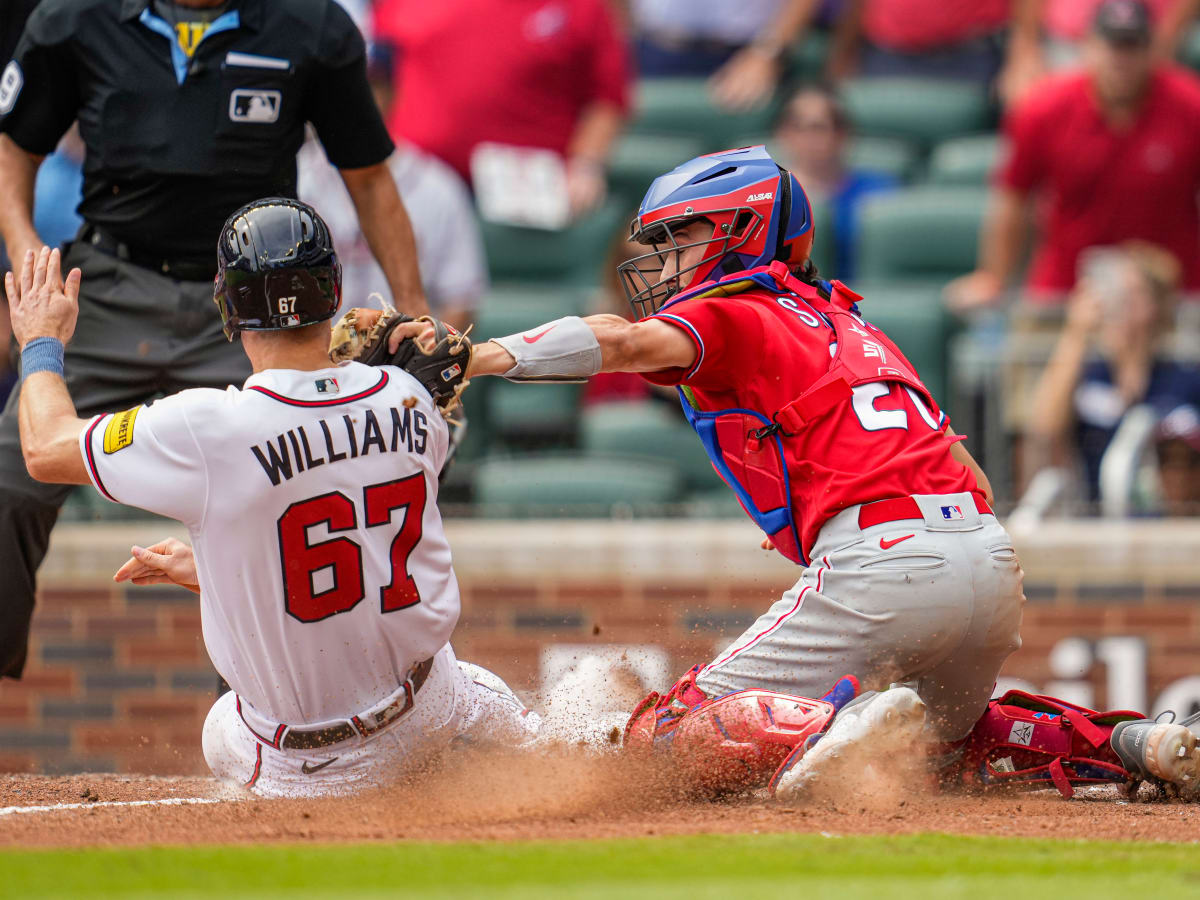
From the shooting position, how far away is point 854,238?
31.4 ft

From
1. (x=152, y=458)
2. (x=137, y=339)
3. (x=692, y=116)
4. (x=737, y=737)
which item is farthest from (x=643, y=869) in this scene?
(x=692, y=116)

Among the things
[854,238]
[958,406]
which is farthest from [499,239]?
[958,406]

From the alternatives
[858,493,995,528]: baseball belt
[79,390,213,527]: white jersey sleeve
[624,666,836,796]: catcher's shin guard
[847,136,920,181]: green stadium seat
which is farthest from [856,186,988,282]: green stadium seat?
[79,390,213,527]: white jersey sleeve

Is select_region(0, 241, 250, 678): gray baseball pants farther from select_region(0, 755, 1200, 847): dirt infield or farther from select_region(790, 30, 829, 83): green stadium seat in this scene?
select_region(790, 30, 829, 83): green stadium seat

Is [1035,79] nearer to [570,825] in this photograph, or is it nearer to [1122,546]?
[1122,546]

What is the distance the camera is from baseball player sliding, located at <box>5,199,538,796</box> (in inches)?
163

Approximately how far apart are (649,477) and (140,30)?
3.50 m

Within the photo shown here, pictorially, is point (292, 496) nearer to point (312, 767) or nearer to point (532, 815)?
point (312, 767)

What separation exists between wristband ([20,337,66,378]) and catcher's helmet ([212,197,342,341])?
449mm

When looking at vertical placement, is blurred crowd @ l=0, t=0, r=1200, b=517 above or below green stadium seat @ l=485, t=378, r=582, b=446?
above

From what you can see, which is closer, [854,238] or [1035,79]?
[854,238]

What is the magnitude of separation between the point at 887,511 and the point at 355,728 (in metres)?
1.53

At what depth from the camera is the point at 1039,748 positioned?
16.4ft

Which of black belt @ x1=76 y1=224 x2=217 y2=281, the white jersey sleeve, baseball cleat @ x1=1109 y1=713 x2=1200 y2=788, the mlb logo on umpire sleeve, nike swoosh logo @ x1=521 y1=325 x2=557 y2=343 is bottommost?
baseball cleat @ x1=1109 y1=713 x2=1200 y2=788
